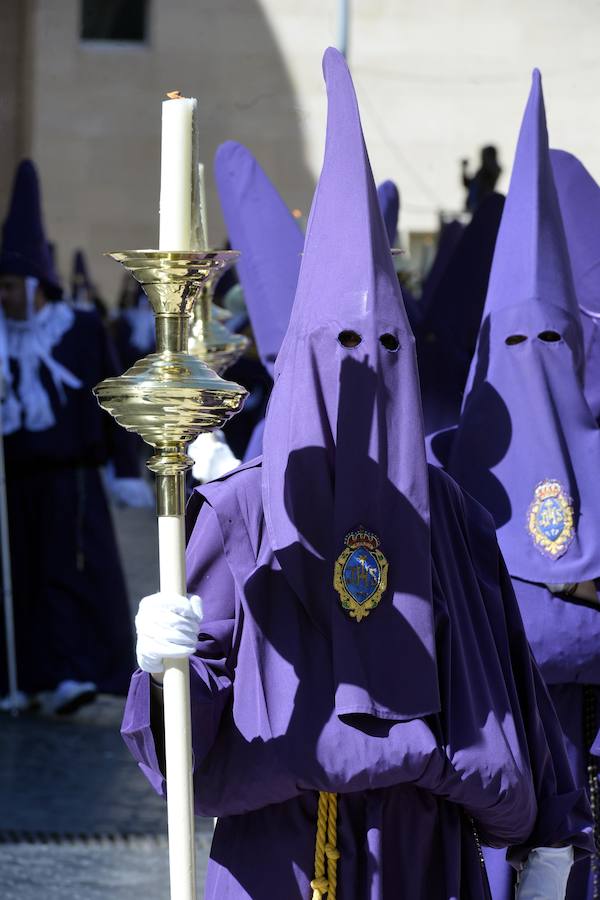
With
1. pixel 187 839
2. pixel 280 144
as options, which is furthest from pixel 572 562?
pixel 280 144

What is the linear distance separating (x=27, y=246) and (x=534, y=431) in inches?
165

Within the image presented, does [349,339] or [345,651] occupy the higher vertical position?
[349,339]

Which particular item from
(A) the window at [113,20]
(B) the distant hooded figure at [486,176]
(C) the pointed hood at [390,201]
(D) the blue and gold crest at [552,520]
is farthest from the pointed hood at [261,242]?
(A) the window at [113,20]

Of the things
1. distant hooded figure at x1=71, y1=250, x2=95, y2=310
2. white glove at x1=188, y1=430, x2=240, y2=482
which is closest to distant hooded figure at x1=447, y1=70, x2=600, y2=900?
white glove at x1=188, y1=430, x2=240, y2=482

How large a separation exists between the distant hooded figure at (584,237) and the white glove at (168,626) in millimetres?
2282

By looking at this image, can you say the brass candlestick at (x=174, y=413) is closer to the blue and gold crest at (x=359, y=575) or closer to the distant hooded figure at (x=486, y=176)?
the blue and gold crest at (x=359, y=575)

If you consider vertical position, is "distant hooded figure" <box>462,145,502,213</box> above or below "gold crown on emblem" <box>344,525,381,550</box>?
above

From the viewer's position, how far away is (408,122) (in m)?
20.2

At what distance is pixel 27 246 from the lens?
743cm

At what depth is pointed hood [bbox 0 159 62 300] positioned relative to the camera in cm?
735

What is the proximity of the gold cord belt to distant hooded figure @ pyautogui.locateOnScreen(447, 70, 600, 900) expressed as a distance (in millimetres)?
1022

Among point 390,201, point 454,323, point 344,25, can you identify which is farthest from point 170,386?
point 344,25

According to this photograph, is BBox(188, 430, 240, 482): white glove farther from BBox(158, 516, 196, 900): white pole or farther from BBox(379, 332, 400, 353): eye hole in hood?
BBox(158, 516, 196, 900): white pole

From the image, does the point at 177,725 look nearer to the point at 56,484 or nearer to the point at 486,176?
the point at 56,484
